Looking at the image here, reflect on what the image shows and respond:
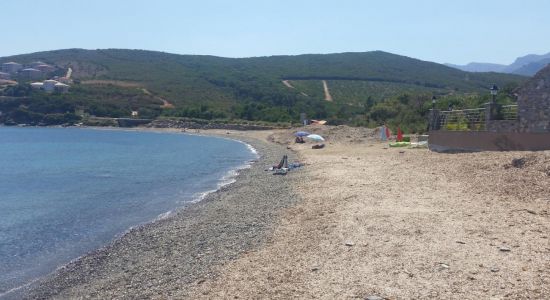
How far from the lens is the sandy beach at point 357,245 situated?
25.8ft

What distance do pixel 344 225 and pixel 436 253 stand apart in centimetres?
307

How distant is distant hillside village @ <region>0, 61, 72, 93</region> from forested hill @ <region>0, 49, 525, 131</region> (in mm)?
4231

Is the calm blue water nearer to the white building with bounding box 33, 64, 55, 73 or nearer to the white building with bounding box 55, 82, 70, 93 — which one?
the white building with bounding box 55, 82, 70, 93

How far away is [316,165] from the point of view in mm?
26125

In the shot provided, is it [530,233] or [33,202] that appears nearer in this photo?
[530,233]

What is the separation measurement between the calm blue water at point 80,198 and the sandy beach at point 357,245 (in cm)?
131

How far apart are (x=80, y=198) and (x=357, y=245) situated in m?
16.0

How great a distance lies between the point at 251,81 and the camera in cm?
12531

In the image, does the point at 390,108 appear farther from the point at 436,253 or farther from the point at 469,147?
the point at 436,253

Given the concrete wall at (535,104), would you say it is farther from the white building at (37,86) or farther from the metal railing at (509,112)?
the white building at (37,86)

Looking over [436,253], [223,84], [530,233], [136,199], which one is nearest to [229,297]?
[436,253]

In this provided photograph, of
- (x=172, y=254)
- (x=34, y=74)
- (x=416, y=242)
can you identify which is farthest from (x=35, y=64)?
(x=416, y=242)

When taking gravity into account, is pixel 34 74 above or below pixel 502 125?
above

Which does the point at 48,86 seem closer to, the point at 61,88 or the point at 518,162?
the point at 61,88
